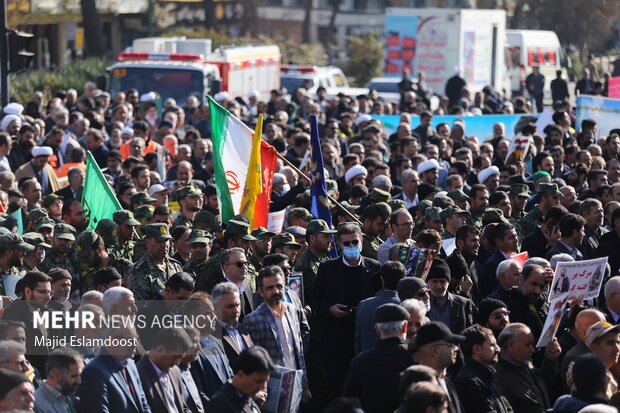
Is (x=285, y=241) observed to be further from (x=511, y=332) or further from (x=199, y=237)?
(x=511, y=332)

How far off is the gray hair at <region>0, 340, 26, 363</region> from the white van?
39.4 m

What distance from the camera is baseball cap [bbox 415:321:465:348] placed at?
26.7 feet

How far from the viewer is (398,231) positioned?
11938mm

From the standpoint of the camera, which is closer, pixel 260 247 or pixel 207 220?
pixel 260 247

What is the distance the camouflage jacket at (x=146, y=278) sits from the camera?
10399 millimetres

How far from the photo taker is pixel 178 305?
9.52 m

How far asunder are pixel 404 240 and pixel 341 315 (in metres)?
1.42

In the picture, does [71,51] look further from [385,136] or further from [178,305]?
[178,305]

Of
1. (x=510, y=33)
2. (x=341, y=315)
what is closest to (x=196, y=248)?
(x=341, y=315)

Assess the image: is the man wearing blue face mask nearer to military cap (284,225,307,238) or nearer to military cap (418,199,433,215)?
military cap (284,225,307,238)

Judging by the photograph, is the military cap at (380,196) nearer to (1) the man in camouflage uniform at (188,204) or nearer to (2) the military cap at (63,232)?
(1) the man in camouflage uniform at (188,204)

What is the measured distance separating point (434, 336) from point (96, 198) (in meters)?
5.90

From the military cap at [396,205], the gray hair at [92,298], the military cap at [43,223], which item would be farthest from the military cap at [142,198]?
the gray hair at [92,298]

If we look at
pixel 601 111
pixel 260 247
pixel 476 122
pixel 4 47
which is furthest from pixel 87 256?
pixel 476 122
